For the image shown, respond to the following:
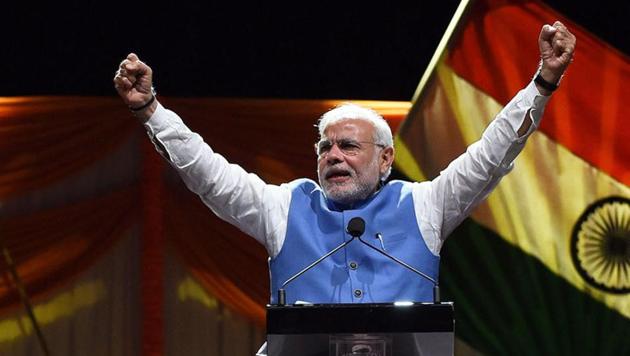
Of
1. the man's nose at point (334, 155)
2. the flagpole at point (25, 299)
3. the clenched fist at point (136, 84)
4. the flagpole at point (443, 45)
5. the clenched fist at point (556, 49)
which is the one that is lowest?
the flagpole at point (25, 299)

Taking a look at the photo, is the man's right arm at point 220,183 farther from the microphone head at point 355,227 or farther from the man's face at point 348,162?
the microphone head at point 355,227

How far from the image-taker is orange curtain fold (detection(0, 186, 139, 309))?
18.0 feet

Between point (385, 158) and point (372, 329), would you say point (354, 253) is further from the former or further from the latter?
point (372, 329)

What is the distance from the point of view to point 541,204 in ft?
16.8

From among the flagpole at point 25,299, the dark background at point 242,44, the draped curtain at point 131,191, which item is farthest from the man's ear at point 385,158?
the flagpole at point 25,299

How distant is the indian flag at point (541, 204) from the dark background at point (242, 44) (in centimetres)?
60

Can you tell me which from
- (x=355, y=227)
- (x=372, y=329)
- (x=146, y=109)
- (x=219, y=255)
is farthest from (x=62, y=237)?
(x=372, y=329)

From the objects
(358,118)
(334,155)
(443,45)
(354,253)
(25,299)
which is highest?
(443,45)

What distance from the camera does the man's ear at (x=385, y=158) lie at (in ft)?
10.2

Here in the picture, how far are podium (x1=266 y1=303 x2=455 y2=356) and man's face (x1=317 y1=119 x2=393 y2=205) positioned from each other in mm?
929

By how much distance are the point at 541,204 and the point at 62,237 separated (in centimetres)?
242

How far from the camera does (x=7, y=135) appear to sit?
18.0 ft

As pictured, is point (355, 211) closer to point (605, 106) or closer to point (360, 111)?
point (360, 111)

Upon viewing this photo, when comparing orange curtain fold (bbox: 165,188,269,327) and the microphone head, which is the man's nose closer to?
the microphone head
